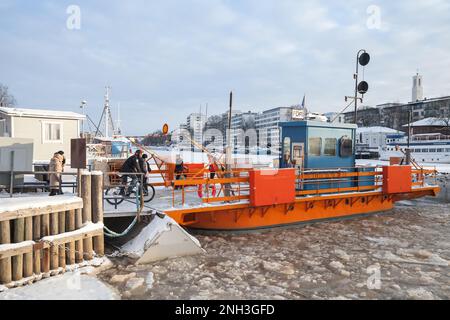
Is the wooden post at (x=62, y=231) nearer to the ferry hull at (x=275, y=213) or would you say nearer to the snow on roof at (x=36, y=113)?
the ferry hull at (x=275, y=213)

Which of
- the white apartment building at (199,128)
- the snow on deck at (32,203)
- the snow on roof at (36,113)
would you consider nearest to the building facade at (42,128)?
the snow on roof at (36,113)

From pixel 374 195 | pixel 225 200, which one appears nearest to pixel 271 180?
pixel 225 200

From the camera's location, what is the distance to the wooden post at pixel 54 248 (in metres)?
6.61

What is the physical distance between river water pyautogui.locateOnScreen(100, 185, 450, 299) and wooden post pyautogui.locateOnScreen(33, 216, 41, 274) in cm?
115

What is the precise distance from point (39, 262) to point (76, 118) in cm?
1314

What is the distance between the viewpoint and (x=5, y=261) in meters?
5.99

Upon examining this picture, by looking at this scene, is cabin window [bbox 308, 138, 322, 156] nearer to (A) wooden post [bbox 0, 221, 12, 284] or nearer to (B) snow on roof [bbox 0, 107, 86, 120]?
(A) wooden post [bbox 0, 221, 12, 284]

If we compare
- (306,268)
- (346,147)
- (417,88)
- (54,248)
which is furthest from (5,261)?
(417,88)

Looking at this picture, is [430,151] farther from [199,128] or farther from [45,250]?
[45,250]

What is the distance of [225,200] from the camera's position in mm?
9461
